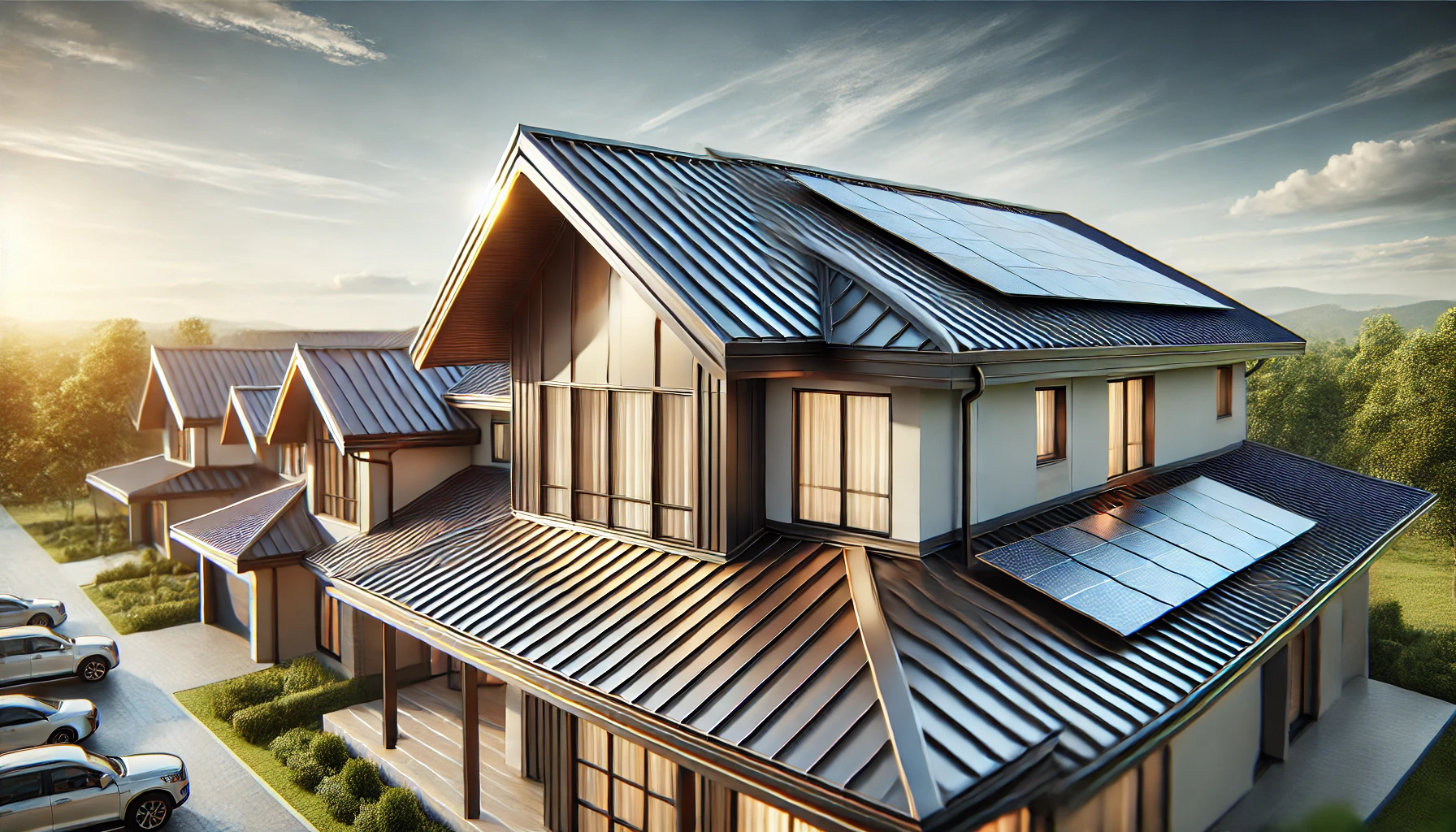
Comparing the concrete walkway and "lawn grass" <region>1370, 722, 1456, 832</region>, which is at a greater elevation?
the concrete walkway

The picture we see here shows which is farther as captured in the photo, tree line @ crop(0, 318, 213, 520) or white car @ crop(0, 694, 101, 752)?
tree line @ crop(0, 318, 213, 520)

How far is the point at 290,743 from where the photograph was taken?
1435cm

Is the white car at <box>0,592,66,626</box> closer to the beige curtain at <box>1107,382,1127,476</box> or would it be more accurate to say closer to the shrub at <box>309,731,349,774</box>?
the shrub at <box>309,731,349,774</box>

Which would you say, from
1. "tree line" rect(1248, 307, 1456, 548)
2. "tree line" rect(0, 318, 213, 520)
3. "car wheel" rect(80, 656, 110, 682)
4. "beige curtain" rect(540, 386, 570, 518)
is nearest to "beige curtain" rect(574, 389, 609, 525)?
"beige curtain" rect(540, 386, 570, 518)

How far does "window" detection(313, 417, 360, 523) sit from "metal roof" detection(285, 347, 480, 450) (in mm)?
1043

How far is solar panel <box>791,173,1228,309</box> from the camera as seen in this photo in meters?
12.0

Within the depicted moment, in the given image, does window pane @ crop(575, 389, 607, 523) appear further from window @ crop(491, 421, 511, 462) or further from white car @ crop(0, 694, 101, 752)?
white car @ crop(0, 694, 101, 752)

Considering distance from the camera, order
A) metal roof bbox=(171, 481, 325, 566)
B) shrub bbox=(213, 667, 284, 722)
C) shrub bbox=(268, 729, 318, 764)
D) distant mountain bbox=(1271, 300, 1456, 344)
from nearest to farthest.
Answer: shrub bbox=(268, 729, 318, 764), shrub bbox=(213, 667, 284, 722), metal roof bbox=(171, 481, 325, 566), distant mountain bbox=(1271, 300, 1456, 344)

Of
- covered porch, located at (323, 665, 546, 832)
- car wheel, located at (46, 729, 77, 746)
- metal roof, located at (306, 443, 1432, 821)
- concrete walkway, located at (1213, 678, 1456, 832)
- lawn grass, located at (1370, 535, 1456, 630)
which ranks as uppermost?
metal roof, located at (306, 443, 1432, 821)

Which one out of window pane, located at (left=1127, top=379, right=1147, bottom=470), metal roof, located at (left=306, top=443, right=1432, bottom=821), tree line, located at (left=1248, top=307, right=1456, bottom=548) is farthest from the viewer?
tree line, located at (left=1248, top=307, right=1456, bottom=548)

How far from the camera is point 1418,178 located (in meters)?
44.0

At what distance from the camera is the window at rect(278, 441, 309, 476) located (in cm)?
2174

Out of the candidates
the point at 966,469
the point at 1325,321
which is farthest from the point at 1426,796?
the point at 1325,321

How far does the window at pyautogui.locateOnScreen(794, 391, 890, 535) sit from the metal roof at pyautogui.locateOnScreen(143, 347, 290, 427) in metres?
25.0
